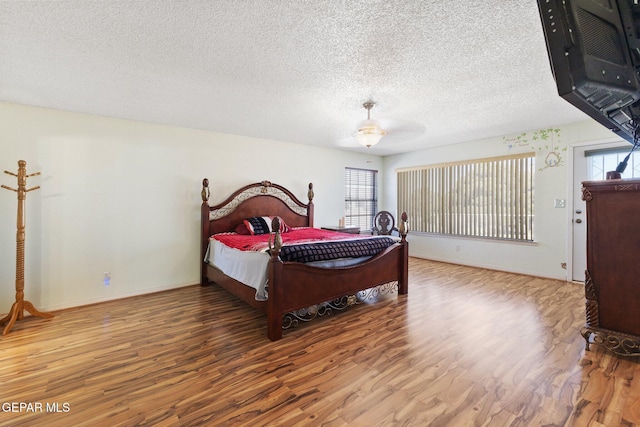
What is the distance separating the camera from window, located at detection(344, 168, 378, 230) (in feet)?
20.0

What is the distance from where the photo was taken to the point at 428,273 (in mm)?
4684

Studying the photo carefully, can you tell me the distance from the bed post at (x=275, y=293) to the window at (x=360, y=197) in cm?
365

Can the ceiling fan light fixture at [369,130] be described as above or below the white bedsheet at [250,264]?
above

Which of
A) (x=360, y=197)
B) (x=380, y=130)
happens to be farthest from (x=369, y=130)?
(x=360, y=197)

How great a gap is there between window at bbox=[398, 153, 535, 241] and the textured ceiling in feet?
4.06

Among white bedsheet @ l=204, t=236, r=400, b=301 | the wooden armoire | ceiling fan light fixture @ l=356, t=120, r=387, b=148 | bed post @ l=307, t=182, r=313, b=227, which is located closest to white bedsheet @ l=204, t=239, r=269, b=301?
white bedsheet @ l=204, t=236, r=400, b=301

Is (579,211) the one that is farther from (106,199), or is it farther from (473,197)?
(106,199)

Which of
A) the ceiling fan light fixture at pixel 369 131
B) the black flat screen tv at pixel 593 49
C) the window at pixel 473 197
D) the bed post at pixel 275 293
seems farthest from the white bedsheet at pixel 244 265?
the window at pixel 473 197

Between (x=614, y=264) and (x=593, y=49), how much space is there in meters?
1.88

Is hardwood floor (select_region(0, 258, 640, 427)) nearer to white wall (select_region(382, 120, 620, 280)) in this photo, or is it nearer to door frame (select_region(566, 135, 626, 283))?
door frame (select_region(566, 135, 626, 283))

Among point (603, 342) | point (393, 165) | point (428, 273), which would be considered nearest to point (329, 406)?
point (603, 342)

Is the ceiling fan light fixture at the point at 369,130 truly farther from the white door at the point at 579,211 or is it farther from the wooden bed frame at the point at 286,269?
the white door at the point at 579,211

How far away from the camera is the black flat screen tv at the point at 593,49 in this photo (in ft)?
3.45

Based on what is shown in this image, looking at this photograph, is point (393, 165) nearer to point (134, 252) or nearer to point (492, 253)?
point (492, 253)
